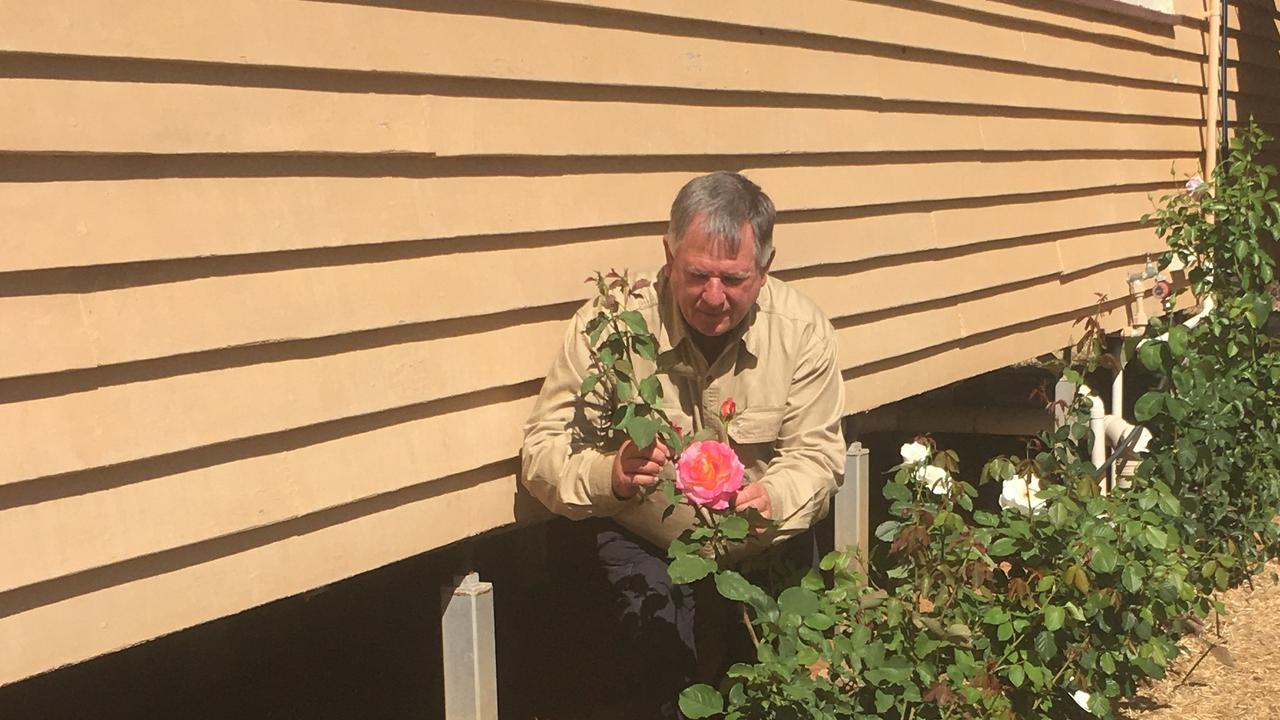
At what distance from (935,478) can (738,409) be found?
61cm

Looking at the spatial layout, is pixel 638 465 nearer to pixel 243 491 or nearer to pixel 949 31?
pixel 243 491

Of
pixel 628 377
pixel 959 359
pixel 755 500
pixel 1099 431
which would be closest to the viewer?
pixel 628 377

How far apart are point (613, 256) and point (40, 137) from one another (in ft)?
5.16

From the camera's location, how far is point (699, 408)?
3.45 meters

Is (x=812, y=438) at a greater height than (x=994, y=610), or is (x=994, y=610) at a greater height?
(x=812, y=438)

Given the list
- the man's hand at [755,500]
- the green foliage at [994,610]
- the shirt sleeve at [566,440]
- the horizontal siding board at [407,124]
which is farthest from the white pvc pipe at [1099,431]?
the shirt sleeve at [566,440]

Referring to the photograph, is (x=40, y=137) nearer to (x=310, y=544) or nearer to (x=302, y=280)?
(x=302, y=280)

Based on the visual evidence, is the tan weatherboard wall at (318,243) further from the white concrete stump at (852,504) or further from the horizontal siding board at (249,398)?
the white concrete stump at (852,504)

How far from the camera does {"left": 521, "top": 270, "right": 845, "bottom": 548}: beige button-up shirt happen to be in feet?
10.6

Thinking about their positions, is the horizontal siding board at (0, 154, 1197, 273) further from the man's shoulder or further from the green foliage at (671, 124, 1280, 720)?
the green foliage at (671, 124, 1280, 720)

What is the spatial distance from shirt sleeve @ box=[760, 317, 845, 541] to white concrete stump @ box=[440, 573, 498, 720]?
72cm

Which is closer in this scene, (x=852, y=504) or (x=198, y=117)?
(x=198, y=117)

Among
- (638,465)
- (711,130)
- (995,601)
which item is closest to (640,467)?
(638,465)

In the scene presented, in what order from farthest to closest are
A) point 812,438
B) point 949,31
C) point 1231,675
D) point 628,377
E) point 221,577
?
point 949,31 < point 1231,675 < point 812,438 < point 628,377 < point 221,577
